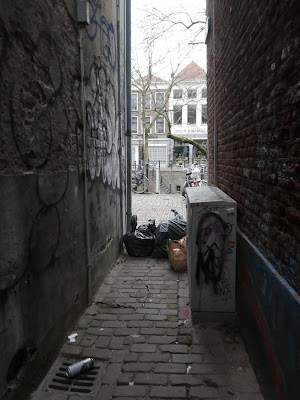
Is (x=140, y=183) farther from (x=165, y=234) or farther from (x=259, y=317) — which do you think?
(x=259, y=317)

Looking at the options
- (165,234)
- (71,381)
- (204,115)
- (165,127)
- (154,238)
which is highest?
(204,115)

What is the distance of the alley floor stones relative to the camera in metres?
2.79

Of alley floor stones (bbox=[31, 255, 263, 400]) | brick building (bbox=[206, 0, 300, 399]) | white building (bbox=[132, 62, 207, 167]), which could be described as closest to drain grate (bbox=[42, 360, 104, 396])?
alley floor stones (bbox=[31, 255, 263, 400])

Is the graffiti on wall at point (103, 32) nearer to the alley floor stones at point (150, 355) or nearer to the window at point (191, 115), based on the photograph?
the alley floor stones at point (150, 355)

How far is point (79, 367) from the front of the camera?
9.90 ft

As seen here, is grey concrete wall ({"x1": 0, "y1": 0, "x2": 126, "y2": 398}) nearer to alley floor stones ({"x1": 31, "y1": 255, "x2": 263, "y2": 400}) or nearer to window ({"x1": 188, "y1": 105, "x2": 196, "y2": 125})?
alley floor stones ({"x1": 31, "y1": 255, "x2": 263, "y2": 400})

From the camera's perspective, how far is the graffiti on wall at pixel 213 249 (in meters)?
3.77

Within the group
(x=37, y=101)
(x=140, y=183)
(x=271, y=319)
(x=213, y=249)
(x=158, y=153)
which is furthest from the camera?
(x=158, y=153)

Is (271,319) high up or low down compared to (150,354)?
up

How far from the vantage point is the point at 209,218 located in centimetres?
378

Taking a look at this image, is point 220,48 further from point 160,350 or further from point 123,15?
point 160,350

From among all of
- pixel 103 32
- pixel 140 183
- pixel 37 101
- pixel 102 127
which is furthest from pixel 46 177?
pixel 140 183

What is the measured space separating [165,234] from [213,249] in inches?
105

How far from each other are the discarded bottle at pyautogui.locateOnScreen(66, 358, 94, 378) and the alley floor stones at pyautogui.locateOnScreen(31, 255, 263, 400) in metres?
0.05
